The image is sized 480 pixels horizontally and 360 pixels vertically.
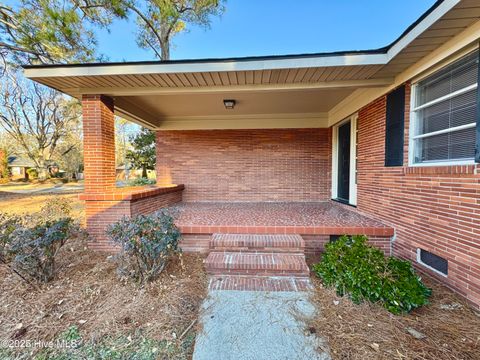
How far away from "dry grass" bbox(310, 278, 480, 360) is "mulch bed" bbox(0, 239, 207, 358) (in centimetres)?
134

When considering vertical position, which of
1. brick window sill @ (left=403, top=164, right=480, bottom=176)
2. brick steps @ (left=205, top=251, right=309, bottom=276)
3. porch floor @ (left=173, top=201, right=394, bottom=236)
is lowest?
brick steps @ (left=205, top=251, right=309, bottom=276)

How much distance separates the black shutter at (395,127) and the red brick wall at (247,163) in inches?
114

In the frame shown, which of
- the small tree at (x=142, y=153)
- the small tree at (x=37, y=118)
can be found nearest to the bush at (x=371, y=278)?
the small tree at (x=142, y=153)

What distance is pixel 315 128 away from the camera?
674cm

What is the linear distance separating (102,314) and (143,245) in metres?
0.77

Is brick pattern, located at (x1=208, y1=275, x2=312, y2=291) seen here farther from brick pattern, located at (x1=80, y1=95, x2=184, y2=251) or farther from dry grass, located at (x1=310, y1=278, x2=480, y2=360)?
brick pattern, located at (x1=80, y1=95, x2=184, y2=251)

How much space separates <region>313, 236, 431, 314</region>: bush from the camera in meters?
2.28

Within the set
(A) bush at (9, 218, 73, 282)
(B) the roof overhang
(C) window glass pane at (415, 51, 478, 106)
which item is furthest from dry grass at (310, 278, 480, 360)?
(A) bush at (9, 218, 73, 282)

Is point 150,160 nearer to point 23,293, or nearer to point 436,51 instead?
point 23,293

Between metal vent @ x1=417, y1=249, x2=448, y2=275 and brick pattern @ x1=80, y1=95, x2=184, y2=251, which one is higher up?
brick pattern @ x1=80, y1=95, x2=184, y2=251

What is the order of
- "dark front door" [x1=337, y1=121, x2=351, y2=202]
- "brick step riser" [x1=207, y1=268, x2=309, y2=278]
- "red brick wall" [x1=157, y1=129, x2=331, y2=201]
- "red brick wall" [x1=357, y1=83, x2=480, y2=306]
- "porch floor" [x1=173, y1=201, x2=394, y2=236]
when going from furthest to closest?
1. "red brick wall" [x1=157, y1=129, x2=331, y2=201]
2. "dark front door" [x1=337, y1=121, x2=351, y2=202]
3. "porch floor" [x1=173, y1=201, x2=394, y2=236]
4. "brick step riser" [x1=207, y1=268, x2=309, y2=278]
5. "red brick wall" [x1=357, y1=83, x2=480, y2=306]

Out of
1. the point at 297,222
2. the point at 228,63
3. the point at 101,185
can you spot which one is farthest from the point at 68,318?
the point at 228,63

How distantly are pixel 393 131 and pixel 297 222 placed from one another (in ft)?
7.35

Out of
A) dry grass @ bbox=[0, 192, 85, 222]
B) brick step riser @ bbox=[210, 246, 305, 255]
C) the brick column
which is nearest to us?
brick step riser @ bbox=[210, 246, 305, 255]
